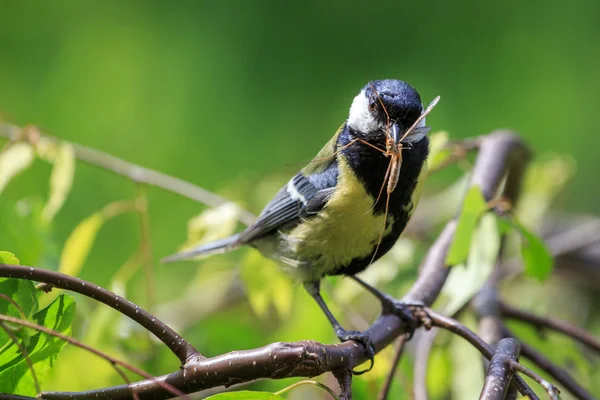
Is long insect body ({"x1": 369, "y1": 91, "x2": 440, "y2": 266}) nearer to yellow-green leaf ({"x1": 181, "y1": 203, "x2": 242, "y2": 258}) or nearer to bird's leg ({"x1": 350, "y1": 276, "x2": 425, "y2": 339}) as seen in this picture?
bird's leg ({"x1": 350, "y1": 276, "x2": 425, "y2": 339})

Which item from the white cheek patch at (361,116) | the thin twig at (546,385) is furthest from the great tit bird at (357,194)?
the thin twig at (546,385)

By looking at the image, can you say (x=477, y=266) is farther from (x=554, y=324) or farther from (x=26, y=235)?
(x=26, y=235)

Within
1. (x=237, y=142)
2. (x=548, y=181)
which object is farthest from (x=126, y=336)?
(x=237, y=142)

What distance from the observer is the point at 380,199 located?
1.27 m

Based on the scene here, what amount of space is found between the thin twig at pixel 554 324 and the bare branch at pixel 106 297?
821 millimetres

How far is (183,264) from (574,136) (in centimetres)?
173

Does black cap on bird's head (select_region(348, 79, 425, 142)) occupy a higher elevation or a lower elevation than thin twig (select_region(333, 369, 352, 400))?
higher

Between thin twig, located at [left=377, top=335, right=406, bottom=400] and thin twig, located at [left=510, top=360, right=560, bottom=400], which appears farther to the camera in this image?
thin twig, located at [left=377, top=335, right=406, bottom=400]

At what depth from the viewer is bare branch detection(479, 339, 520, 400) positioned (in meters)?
0.78

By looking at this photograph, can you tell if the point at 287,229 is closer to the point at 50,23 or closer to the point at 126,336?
the point at 126,336

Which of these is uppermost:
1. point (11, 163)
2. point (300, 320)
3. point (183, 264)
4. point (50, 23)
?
point (50, 23)

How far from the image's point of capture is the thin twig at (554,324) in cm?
132

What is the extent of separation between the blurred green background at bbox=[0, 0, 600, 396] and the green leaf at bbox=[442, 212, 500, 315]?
5.76 ft

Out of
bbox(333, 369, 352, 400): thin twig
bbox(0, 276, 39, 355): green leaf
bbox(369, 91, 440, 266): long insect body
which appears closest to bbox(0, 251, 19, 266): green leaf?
bbox(0, 276, 39, 355): green leaf
